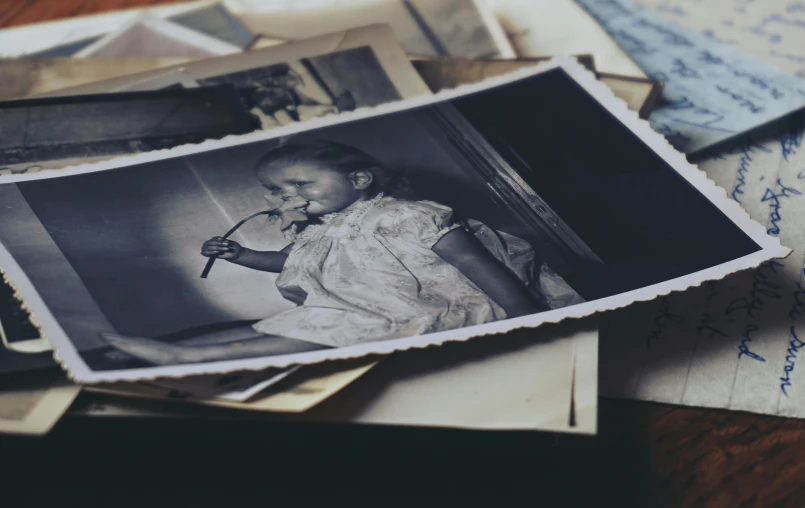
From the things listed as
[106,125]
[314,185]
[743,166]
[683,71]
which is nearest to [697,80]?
[683,71]

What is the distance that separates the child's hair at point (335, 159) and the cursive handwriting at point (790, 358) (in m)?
0.27

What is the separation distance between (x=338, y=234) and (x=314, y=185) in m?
0.05

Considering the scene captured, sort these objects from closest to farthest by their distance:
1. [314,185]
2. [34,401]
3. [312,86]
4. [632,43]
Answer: [34,401] < [314,185] < [312,86] < [632,43]

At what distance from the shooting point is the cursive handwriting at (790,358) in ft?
1.42

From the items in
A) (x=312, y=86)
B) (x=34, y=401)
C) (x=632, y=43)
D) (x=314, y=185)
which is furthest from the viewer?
(x=632, y=43)

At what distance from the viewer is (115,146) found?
1.76ft

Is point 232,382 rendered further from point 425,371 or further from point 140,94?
point 140,94

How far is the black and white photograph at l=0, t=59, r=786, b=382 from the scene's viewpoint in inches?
15.9

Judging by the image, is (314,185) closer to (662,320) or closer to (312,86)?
(312,86)

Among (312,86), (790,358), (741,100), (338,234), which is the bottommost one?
(790,358)

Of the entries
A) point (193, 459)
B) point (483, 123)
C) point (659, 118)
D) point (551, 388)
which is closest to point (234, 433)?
point (193, 459)

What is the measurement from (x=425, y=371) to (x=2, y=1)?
2.32 ft

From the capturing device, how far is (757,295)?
476 mm

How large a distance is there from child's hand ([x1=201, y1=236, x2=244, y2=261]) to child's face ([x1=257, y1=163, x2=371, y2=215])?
54 millimetres
